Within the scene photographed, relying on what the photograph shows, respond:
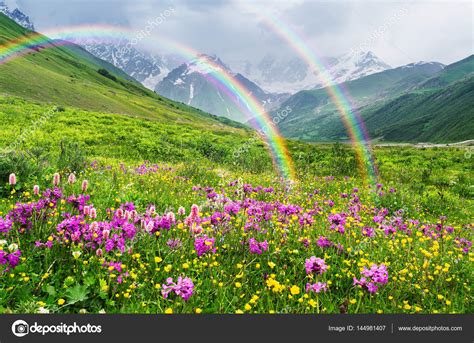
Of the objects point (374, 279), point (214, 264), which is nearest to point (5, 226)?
point (214, 264)

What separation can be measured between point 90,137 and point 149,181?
11.7 m

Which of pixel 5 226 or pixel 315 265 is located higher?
pixel 5 226

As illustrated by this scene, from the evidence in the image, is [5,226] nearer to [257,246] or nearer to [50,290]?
[50,290]

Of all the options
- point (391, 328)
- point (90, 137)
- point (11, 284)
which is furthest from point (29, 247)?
point (90, 137)

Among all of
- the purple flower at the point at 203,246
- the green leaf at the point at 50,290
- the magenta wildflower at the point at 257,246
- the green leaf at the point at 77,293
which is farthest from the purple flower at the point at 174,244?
the green leaf at the point at 50,290

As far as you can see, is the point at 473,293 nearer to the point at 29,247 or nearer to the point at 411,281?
the point at 411,281

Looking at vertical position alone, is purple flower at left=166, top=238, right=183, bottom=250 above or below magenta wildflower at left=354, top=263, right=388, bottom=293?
above

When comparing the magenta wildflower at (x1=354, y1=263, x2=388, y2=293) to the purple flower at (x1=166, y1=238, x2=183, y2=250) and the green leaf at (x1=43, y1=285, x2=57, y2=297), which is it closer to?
the purple flower at (x1=166, y1=238, x2=183, y2=250)

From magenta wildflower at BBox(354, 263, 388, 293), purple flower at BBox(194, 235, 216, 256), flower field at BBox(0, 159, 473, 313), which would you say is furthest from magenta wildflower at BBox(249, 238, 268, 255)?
magenta wildflower at BBox(354, 263, 388, 293)

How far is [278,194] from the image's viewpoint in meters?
7.45

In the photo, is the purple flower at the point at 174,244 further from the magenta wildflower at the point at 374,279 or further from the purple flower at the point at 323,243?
the magenta wildflower at the point at 374,279

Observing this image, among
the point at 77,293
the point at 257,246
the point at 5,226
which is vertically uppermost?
the point at 5,226

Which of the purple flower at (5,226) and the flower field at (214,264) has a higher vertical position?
the purple flower at (5,226)

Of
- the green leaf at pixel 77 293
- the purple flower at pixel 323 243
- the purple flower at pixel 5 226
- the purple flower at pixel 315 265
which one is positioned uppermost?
the purple flower at pixel 5 226
